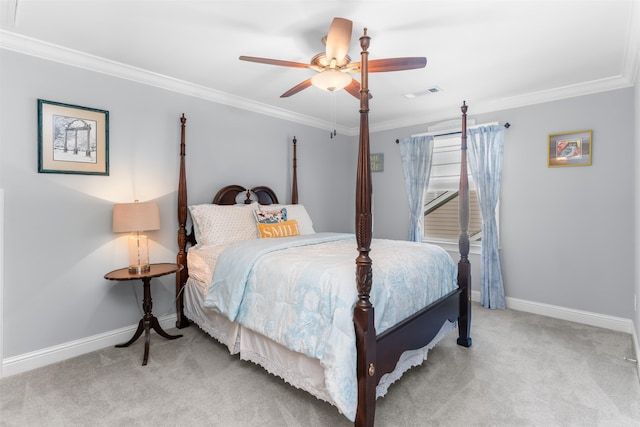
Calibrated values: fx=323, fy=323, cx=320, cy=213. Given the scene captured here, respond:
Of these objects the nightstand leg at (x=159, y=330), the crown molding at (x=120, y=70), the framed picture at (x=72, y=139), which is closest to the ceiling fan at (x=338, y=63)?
the crown molding at (x=120, y=70)

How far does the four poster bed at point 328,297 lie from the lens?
5.68 feet

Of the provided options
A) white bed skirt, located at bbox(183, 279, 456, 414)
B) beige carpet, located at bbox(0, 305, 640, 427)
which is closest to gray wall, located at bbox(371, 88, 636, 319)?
beige carpet, located at bbox(0, 305, 640, 427)

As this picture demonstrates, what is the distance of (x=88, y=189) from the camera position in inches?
110

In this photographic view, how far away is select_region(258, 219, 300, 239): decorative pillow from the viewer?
339cm

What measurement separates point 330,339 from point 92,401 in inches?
65.4

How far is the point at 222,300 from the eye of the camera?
258 centimetres

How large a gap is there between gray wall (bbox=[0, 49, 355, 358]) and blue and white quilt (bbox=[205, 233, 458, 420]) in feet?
3.43

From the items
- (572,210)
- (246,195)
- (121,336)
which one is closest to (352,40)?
(246,195)

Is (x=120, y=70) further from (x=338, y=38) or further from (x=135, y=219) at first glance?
(x=338, y=38)

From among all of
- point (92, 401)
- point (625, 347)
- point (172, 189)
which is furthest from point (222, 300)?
A: point (625, 347)

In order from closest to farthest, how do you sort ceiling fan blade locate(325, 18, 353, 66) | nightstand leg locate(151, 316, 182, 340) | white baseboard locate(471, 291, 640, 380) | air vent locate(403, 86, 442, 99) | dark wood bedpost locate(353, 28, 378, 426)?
1. dark wood bedpost locate(353, 28, 378, 426)
2. ceiling fan blade locate(325, 18, 353, 66)
3. nightstand leg locate(151, 316, 182, 340)
4. white baseboard locate(471, 291, 640, 380)
5. air vent locate(403, 86, 442, 99)

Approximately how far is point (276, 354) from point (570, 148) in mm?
3644

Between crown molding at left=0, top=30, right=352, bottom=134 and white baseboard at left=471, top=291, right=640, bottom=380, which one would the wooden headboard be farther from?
white baseboard at left=471, top=291, right=640, bottom=380

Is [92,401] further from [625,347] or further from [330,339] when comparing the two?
[625,347]
